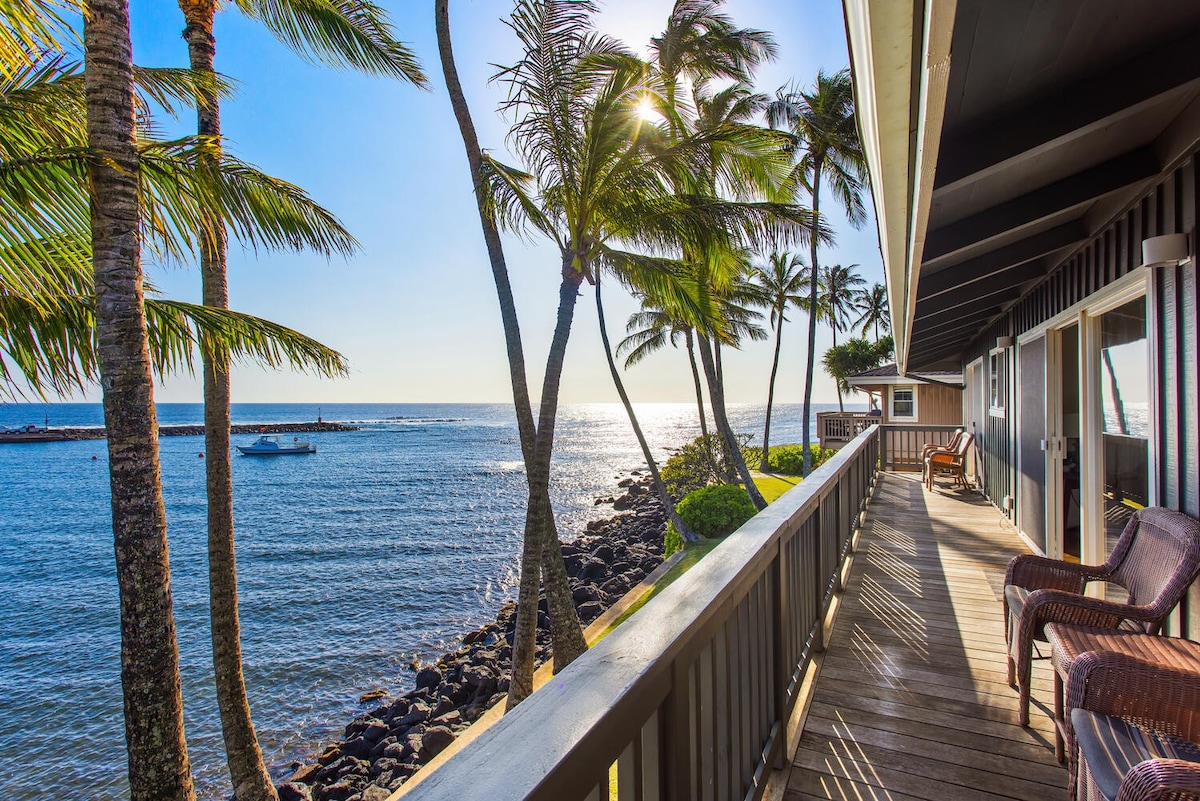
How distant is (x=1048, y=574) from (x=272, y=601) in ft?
44.2

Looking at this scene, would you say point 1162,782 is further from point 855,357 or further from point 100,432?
point 100,432

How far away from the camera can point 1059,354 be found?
4488 millimetres

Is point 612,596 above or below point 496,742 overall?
below

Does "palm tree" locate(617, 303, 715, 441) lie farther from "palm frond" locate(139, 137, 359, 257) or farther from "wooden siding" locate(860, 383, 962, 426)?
"palm frond" locate(139, 137, 359, 257)

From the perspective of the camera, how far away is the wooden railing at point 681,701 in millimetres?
728

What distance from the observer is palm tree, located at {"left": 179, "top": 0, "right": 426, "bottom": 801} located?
472cm

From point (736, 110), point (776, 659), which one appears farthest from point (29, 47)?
point (736, 110)

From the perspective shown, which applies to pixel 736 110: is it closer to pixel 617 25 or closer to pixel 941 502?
pixel 617 25

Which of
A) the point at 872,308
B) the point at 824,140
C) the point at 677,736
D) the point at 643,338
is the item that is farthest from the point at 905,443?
the point at 872,308

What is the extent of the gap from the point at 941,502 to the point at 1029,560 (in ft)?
17.3

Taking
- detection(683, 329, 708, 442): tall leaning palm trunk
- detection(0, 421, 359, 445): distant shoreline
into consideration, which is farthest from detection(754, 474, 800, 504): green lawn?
detection(0, 421, 359, 445): distant shoreline

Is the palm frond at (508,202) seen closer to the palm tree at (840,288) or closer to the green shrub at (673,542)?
the green shrub at (673,542)

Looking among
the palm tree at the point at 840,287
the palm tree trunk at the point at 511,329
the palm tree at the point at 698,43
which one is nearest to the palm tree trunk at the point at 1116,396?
the palm tree trunk at the point at 511,329

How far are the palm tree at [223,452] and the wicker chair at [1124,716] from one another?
510 cm
